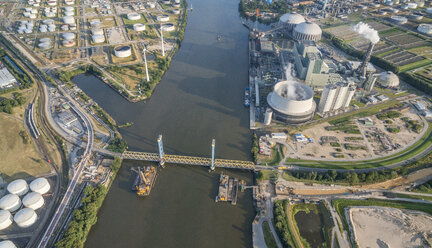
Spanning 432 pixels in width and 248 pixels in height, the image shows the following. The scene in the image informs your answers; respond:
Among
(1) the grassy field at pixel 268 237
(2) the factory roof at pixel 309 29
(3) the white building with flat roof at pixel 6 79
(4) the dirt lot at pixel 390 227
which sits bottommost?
(4) the dirt lot at pixel 390 227

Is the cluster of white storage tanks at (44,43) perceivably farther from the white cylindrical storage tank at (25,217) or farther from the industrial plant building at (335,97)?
the industrial plant building at (335,97)

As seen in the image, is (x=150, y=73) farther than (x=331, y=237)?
Yes

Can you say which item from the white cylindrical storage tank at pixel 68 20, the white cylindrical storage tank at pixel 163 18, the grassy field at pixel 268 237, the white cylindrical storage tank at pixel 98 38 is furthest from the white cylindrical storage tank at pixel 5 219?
the white cylindrical storage tank at pixel 163 18

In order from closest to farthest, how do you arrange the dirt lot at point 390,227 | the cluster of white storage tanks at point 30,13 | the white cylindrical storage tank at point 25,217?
the white cylindrical storage tank at point 25,217
the dirt lot at point 390,227
the cluster of white storage tanks at point 30,13

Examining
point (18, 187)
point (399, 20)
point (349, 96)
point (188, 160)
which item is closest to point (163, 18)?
point (188, 160)

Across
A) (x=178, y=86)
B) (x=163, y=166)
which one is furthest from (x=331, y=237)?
(x=178, y=86)

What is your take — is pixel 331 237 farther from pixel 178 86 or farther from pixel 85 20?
pixel 85 20

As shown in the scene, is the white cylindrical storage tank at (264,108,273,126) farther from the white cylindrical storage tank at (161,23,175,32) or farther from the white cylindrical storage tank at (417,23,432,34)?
the white cylindrical storage tank at (417,23,432,34)
